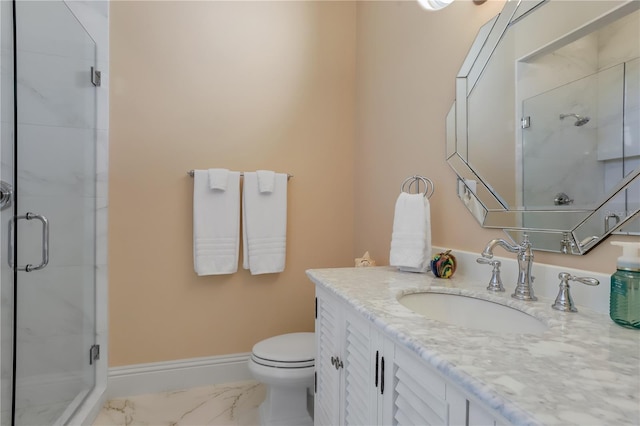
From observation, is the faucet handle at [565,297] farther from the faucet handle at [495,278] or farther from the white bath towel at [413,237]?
the white bath towel at [413,237]

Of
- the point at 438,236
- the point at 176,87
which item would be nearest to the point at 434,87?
the point at 438,236

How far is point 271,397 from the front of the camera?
5.54 ft

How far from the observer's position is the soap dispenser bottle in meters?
0.71

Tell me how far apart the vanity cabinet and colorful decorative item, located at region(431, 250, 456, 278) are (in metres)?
0.40

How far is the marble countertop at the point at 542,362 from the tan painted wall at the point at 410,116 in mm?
257

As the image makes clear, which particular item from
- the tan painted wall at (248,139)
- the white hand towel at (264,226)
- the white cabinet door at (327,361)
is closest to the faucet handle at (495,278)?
the white cabinet door at (327,361)

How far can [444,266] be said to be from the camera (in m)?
1.29

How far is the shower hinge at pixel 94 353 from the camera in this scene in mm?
1865

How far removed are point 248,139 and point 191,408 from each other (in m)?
1.49

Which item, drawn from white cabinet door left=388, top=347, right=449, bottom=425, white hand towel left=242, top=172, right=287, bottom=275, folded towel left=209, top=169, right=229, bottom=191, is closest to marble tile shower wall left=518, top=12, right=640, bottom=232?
white cabinet door left=388, top=347, right=449, bottom=425

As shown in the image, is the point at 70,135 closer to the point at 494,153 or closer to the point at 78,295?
the point at 78,295

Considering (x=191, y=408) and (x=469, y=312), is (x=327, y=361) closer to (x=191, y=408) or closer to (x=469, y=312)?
(x=469, y=312)

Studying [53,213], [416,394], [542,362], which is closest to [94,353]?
Result: [53,213]

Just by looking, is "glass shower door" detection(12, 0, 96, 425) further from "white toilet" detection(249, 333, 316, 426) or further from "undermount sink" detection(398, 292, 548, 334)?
"undermount sink" detection(398, 292, 548, 334)
